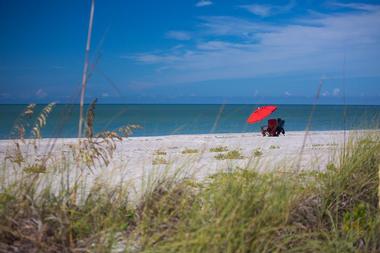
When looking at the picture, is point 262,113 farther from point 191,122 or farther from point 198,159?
point 198,159

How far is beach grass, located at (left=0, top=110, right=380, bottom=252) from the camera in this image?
251cm

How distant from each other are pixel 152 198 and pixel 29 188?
970mm

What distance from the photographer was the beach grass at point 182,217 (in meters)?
2.51

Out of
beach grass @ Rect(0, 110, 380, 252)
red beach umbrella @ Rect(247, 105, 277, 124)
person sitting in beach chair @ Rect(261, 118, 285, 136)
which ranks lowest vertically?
beach grass @ Rect(0, 110, 380, 252)

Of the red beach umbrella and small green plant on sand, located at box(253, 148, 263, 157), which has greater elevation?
the red beach umbrella

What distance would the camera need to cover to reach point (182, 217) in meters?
2.79

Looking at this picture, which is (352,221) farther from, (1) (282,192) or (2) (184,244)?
(2) (184,244)

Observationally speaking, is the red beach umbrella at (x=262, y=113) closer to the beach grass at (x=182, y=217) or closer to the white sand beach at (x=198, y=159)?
the white sand beach at (x=198, y=159)

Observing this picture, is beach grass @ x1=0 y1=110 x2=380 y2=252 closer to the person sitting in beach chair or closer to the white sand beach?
the white sand beach

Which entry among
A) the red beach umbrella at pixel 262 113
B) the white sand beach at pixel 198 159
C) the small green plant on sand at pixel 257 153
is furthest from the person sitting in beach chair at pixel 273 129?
the small green plant on sand at pixel 257 153

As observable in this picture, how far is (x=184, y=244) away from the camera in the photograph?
2.27 metres

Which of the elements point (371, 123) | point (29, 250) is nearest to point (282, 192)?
point (29, 250)

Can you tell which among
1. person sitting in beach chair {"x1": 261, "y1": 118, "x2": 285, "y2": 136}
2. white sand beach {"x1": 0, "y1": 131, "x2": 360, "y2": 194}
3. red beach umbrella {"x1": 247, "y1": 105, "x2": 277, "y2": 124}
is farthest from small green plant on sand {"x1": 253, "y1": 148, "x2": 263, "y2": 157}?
person sitting in beach chair {"x1": 261, "y1": 118, "x2": 285, "y2": 136}

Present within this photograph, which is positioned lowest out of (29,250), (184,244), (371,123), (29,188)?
(29,250)
